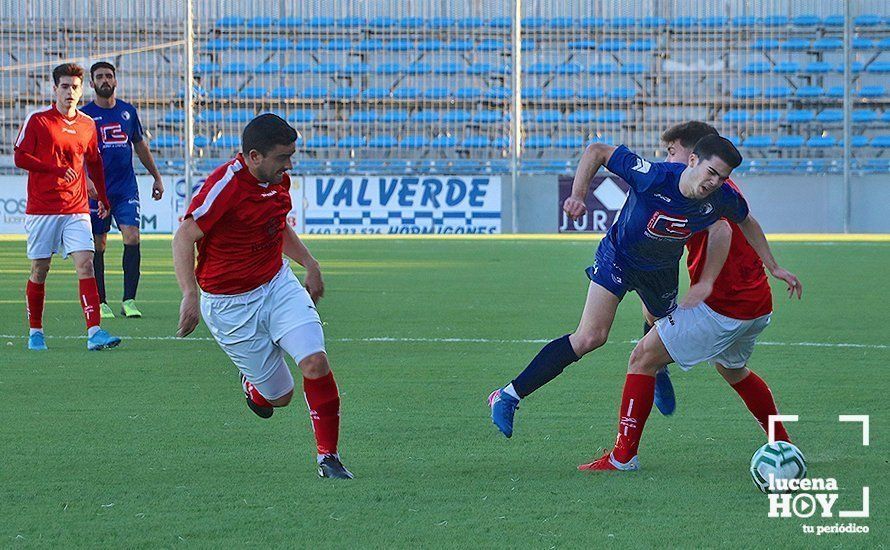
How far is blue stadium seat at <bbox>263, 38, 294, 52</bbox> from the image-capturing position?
34531mm

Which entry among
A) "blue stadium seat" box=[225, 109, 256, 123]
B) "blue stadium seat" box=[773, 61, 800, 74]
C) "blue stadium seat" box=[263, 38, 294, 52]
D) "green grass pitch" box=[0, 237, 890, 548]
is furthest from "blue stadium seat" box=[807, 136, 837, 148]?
"green grass pitch" box=[0, 237, 890, 548]

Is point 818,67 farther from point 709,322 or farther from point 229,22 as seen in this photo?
point 709,322

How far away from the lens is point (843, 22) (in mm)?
34031

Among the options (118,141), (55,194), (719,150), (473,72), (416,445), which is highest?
(473,72)

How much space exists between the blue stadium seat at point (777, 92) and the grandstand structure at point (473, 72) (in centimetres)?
6

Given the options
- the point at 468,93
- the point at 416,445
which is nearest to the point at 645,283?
the point at 416,445

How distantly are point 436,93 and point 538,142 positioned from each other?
2.81m

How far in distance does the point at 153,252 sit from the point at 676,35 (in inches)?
670

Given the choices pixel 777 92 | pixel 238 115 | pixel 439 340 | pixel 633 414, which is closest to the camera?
pixel 633 414

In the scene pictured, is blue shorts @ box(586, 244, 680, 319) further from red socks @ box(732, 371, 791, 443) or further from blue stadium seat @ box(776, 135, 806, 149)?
blue stadium seat @ box(776, 135, 806, 149)

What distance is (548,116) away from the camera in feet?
112

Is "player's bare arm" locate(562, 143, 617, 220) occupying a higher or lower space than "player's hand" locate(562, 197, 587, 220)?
higher

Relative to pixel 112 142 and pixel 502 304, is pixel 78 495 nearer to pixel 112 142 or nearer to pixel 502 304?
pixel 112 142

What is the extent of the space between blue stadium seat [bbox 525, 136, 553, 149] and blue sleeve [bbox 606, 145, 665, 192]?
93.6ft
